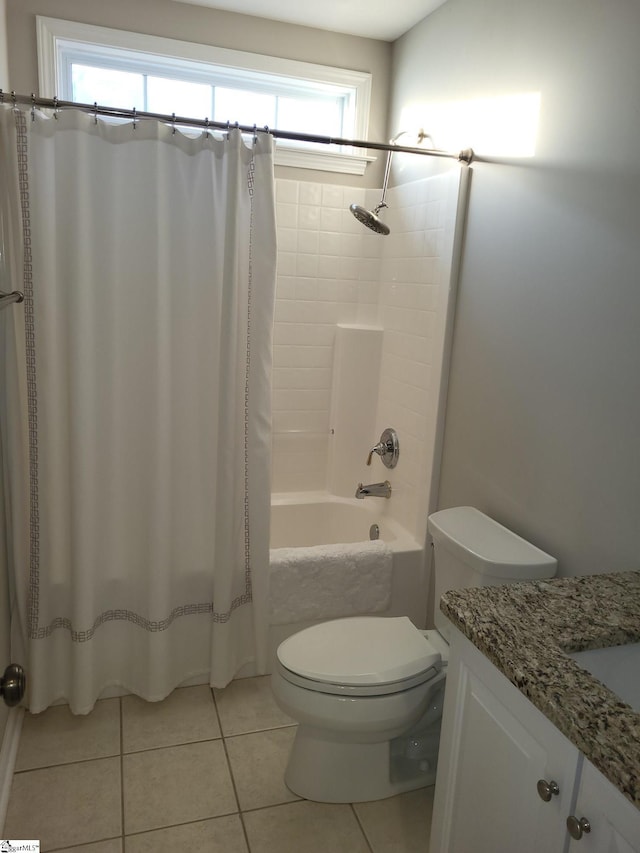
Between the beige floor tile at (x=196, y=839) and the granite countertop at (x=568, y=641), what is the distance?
3.22ft

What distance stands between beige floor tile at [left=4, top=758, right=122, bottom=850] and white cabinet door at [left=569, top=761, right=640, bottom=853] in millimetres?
1311

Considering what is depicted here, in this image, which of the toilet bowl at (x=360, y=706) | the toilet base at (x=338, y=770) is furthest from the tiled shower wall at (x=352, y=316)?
the toilet base at (x=338, y=770)

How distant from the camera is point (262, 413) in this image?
7.07ft

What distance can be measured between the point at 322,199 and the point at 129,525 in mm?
1680

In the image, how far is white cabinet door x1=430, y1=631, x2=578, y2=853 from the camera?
1.05 metres

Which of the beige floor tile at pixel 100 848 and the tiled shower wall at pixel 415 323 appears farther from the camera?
the tiled shower wall at pixel 415 323

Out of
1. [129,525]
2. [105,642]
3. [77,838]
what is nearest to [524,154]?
[129,525]

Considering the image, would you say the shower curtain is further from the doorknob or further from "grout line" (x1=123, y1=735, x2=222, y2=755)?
the doorknob

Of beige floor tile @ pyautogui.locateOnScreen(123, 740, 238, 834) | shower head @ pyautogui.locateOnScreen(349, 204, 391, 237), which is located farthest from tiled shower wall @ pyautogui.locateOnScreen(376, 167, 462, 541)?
beige floor tile @ pyautogui.locateOnScreen(123, 740, 238, 834)

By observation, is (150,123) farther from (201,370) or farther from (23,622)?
(23,622)

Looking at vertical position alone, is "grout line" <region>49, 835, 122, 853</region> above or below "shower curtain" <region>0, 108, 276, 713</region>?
below

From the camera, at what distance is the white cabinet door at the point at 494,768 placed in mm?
1050

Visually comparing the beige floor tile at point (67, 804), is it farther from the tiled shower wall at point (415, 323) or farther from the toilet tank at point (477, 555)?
the tiled shower wall at point (415, 323)

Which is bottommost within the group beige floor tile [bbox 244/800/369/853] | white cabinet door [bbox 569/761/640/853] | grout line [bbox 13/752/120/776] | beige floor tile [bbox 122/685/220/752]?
beige floor tile [bbox 244/800/369/853]
